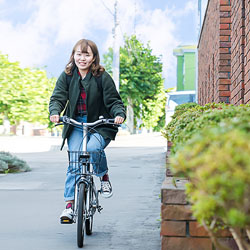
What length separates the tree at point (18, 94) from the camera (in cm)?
4484

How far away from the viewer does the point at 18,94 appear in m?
45.6

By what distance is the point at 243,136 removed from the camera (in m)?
2.25

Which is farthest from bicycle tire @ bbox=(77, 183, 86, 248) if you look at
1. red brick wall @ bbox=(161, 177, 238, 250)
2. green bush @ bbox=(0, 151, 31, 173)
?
green bush @ bbox=(0, 151, 31, 173)

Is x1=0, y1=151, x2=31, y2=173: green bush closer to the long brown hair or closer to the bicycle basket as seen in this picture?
the long brown hair

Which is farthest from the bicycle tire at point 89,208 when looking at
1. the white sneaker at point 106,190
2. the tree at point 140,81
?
the tree at point 140,81

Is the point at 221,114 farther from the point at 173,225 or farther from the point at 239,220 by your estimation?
the point at 239,220

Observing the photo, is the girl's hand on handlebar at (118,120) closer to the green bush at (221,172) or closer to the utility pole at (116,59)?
the green bush at (221,172)

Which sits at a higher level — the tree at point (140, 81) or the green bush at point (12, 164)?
the tree at point (140, 81)

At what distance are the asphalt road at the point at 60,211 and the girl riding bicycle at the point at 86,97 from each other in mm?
549

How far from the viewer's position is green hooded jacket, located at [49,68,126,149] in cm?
548

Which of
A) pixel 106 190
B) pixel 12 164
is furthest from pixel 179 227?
pixel 12 164

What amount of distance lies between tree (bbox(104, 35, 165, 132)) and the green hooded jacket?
45624mm

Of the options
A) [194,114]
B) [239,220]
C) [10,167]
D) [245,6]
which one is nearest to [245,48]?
[245,6]

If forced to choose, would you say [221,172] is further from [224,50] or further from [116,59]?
[116,59]
